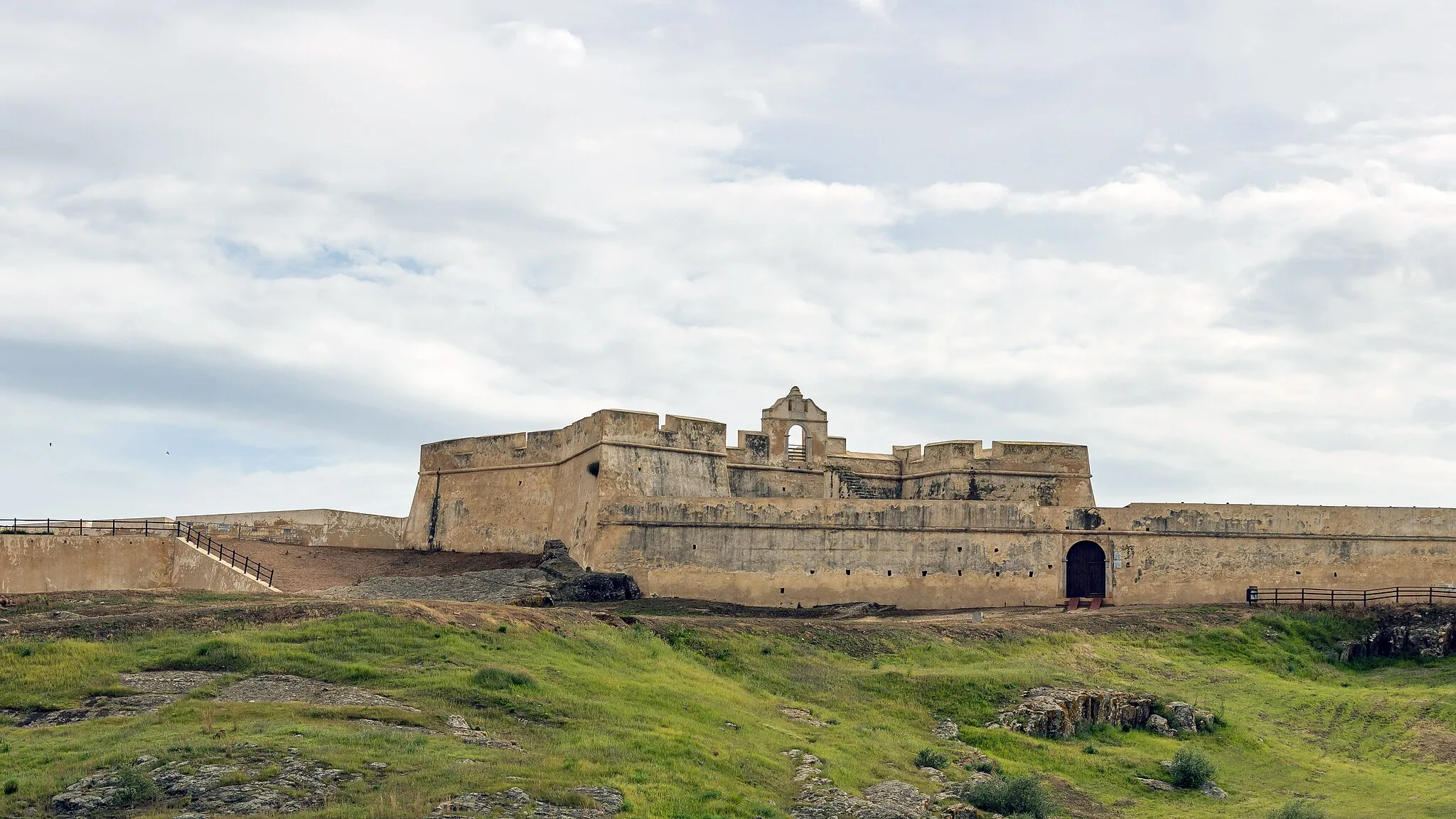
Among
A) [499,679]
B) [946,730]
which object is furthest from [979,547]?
[499,679]

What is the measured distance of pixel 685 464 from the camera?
46969mm

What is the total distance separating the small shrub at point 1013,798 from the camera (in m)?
24.9

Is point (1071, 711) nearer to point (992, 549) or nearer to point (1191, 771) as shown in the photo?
point (1191, 771)

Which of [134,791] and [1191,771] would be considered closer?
[134,791]

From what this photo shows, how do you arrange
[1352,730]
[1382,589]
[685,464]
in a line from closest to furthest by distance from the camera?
[1352,730] → [1382,589] → [685,464]

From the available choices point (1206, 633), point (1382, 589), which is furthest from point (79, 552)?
point (1382, 589)

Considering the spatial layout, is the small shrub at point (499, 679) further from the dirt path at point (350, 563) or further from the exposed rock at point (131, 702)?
the dirt path at point (350, 563)

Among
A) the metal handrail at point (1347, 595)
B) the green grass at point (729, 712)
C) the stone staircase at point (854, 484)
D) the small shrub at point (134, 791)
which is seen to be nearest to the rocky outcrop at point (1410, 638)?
the green grass at point (729, 712)

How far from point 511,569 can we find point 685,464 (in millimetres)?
6168

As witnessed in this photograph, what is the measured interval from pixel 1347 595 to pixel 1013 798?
70.3 ft

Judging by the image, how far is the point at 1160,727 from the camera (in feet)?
104

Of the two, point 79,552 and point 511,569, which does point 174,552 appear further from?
point 511,569

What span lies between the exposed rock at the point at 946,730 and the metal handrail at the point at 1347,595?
15623mm

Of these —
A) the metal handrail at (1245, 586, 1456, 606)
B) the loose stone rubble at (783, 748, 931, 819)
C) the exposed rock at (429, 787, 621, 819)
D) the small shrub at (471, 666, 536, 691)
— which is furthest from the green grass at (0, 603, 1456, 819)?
the metal handrail at (1245, 586, 1456, 606)
